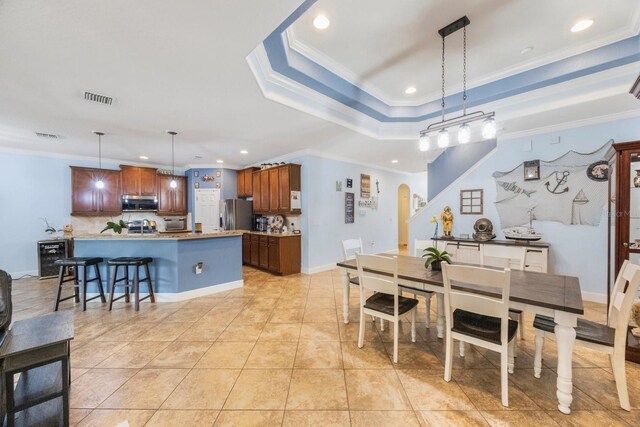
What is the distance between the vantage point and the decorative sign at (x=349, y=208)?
20.2ft

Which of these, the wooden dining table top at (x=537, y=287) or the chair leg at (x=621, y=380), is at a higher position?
the wooden dining table top at (x=537, y=287)

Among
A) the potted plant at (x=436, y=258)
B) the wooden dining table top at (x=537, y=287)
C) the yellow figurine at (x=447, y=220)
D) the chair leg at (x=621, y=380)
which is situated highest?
the yellow figurine at (x=447, y=220)

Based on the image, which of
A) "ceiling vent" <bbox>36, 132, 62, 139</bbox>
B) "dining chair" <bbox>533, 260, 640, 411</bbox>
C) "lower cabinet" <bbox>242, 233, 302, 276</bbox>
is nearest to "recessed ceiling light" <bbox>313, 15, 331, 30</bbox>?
"dining chair" <bbox>533, 260, 640, 411</bbox>

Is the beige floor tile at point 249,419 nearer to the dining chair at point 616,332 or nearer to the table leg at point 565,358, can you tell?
the table leg at point 565,358

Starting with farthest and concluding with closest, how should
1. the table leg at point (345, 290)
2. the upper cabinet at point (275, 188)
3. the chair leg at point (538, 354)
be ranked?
the upper cabinet at point (275, 188) → the table leg at point (345, 290) → the chair leg at point (538, 354)

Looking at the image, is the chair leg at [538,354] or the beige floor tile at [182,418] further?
the chair leg at [538,354]

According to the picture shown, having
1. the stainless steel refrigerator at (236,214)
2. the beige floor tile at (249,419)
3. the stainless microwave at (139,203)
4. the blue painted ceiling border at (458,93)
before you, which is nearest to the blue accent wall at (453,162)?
the blue painted ceiling border at (458,93)

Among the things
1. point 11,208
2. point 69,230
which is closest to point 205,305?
point 69,230

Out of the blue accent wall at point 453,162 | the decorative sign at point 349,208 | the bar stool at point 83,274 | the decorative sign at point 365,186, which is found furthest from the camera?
the decorative sign at point 365,186

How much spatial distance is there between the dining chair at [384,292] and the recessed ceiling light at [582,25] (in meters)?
2.99

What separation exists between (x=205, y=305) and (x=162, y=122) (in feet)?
9.30

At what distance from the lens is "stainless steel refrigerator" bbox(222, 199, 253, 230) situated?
6340 mm

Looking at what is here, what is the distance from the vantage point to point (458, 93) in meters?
3.82

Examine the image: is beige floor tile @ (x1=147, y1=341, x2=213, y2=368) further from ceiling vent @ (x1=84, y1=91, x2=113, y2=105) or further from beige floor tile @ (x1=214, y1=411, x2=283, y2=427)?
ceiling vent @ (x1=84, y1=91, x2=113, y2=105)
